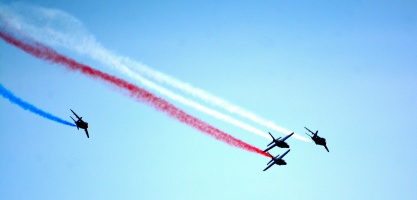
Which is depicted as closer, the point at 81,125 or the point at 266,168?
the point at 81,125

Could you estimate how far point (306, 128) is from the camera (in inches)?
2454

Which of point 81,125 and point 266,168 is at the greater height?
point 266,168

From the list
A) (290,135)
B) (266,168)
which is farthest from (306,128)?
(266,168)

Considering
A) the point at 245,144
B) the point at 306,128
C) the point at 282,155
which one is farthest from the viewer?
the point at 282,155

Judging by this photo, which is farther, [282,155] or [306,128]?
Answer: [282,155]

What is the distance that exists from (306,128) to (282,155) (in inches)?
237

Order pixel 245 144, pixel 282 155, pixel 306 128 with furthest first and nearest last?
pixel 282 155, pixel 306 128, pixel 245 144

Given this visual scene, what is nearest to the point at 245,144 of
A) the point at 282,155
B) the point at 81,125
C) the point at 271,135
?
the point at 271,135

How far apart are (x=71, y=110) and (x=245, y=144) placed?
66.5 ft

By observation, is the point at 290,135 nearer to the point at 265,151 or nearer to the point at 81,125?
the point at 265,151

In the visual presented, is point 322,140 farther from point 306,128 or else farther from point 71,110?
point 71,110

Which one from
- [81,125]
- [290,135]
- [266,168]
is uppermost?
[290,135]

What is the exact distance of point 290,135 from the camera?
6347 centimetres

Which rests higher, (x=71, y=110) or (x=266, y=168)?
(x=266, y=168)
